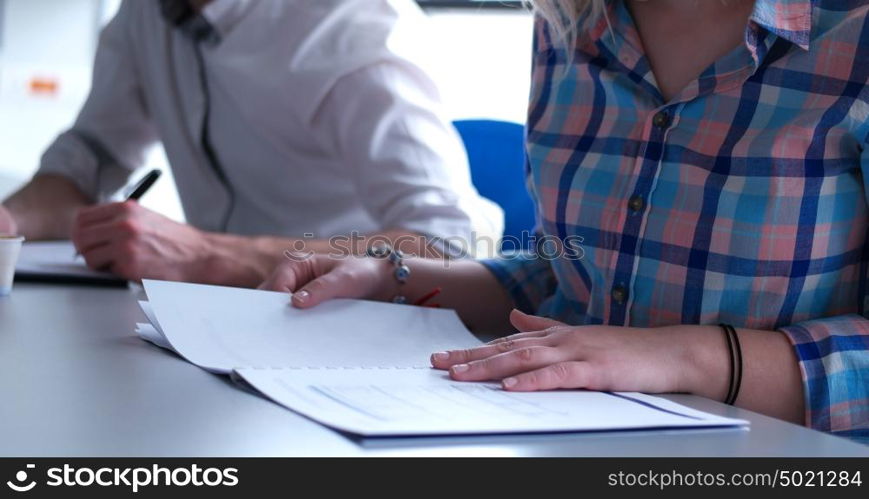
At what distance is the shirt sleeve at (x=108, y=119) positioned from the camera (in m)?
1.83

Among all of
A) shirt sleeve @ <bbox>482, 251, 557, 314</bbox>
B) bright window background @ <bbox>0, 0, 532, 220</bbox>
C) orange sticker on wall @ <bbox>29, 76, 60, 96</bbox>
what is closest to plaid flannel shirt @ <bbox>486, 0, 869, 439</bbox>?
shirt sleeve @ <bbox>482, 251, 557, 314</bbox>

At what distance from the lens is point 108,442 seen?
20.1 inches

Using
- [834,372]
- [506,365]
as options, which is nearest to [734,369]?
[834,372]

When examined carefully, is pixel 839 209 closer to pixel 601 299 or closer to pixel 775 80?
pixel 775 80

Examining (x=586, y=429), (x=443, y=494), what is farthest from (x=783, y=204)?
(x=443, y=494)

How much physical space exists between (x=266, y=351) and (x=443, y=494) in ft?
1.10

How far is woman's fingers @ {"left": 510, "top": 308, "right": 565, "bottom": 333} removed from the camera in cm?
81

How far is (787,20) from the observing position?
2.78 feet

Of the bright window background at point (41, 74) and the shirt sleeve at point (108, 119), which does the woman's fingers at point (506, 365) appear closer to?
the shirt sleeve at point (108, 119)

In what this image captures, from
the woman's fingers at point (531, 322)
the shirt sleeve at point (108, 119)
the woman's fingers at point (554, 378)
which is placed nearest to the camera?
the woman's fingers at point (554, 378)

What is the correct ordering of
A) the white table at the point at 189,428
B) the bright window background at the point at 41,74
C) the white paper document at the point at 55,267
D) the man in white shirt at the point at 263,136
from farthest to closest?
the bright window background at the point at 41,74, the man in white shirt at the point at 263,136, the white paper document at the point at 55,267, the white table at the point at 189,428

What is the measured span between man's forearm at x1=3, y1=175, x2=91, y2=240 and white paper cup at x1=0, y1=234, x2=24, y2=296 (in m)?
0.59

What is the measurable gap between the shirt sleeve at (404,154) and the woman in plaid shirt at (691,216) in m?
0.32

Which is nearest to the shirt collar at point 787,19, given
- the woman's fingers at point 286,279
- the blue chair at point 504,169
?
the woman's fingers at point 286,279
